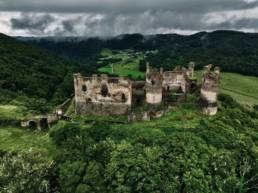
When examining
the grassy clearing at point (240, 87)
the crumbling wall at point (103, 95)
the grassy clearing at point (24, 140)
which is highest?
the crumbling wall at point (103, 95)

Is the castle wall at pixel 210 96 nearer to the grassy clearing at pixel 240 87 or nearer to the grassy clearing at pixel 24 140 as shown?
the grassy clearing at pixel 24 140

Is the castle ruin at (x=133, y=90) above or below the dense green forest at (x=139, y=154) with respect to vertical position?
above

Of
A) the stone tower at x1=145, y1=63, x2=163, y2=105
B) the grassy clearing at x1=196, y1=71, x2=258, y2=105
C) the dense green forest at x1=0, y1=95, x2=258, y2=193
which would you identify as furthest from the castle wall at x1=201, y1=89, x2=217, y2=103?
the grassy clearing at x1=196, y1=71, x2=258, y2=105

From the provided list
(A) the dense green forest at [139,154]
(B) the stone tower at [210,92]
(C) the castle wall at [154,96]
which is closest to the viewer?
(A) the dense green forest at [139,154]

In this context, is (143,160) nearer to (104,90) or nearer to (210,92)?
(104,90)

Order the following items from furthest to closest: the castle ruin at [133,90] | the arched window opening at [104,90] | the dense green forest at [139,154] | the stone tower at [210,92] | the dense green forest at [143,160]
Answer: the arched window opening at [104,90] → the castle ruin at [133,90] → the stone tower at [210,92] → the dense green forest at [139,154] → the dense green forest at [143,160]

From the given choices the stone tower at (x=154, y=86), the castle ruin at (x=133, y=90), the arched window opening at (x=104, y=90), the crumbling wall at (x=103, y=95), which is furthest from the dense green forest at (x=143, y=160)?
the arched window opening at (x=104, y=90)
